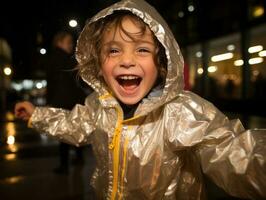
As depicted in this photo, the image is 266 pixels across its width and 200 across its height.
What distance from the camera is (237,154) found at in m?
1.45

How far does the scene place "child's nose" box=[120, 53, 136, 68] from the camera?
1728 mm

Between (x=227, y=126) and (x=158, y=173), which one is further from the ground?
(x=227, y=126)

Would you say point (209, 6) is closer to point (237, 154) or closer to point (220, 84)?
point (220, 84)

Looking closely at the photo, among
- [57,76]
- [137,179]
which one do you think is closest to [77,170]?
[57,76]

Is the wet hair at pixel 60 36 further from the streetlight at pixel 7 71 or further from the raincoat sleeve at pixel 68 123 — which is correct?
the streetlight at pixel 7 71

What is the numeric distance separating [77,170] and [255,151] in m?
3.13

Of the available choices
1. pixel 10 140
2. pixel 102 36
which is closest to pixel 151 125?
pixel 102 36

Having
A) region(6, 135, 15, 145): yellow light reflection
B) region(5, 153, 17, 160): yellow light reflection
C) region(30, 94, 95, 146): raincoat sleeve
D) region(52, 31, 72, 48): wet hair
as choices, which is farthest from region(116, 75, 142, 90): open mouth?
region(6, 135, 15, 145): yellow light reflection

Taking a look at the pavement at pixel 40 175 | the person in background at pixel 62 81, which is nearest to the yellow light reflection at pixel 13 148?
the pavement at pixel 40 175

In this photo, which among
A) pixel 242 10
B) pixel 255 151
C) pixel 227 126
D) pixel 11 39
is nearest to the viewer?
pixel 255 151

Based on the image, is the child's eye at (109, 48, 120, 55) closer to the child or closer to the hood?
the child

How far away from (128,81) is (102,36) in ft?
1.18

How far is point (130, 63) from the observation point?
173cm

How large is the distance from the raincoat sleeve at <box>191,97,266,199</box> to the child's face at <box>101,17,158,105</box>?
412 mm
